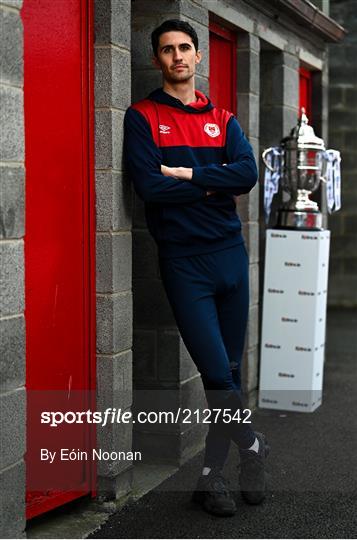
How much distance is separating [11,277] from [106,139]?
112 centimetres

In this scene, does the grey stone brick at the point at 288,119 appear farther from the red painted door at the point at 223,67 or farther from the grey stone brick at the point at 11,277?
the grey stone brick at the point at 11,277

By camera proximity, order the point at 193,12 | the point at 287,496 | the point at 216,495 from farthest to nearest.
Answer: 1. the point at 193,12
2. the point at 287,496
3. the point at 216,495

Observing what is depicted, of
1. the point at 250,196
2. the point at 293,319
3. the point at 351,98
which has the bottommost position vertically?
the point at 293,319

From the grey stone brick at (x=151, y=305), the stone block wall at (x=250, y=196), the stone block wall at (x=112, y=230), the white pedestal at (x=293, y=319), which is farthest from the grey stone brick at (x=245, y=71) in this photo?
the stone block wall at (x=112, y=230)

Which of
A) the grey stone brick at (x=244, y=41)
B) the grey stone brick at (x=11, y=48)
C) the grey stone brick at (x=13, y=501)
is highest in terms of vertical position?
the grey stone brick at (x=244, y=41)

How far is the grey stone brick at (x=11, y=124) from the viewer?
11.9ft

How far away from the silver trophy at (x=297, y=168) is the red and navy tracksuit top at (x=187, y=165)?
94.9 inches

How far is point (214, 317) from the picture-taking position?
15.2 feet

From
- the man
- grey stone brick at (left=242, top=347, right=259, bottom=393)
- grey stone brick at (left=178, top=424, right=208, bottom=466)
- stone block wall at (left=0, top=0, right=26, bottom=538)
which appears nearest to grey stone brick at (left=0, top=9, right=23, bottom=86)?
stone block wall at (left=0, top=0, right=26, bottom=538)

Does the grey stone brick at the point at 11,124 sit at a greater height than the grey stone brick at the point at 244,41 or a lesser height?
lesser

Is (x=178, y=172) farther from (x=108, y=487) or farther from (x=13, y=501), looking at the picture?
(x=13, y=501)

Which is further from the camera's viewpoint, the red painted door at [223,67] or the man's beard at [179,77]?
the red painted door at [223,67]

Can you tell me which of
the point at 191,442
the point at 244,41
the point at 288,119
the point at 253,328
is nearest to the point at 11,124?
the point at 191,442

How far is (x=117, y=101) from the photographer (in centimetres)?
466
